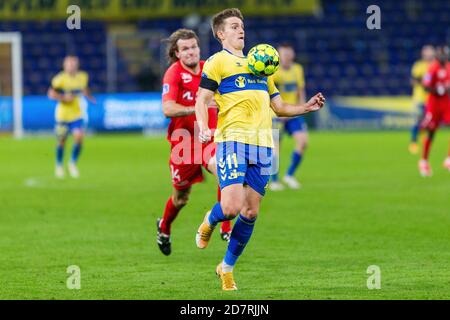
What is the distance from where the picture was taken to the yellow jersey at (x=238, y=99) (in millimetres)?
9242

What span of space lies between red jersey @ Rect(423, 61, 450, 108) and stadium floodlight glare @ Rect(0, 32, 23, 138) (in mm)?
17531

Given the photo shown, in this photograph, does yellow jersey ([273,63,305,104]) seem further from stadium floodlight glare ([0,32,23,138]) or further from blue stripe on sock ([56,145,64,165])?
stadium floodlight glare ([0,32,23,138])

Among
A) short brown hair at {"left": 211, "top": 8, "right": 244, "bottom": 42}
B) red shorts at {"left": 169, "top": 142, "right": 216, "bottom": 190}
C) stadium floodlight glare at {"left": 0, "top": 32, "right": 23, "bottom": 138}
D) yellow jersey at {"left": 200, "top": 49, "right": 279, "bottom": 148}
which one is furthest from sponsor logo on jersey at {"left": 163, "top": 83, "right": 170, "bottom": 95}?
stadium floodlight glare at {"left": 0, "top": 32, "right": 23, "bottom": 138}

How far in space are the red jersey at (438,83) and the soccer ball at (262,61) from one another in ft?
42.8

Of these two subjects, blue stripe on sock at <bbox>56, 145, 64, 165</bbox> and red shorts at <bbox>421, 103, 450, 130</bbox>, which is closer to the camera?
red shorts at <bbox>421, 103, 450, 130</bbox>

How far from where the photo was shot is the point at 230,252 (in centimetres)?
923

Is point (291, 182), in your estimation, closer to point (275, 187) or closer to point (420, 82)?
point (275, 187)

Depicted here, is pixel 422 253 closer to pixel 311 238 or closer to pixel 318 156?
pixel 311 238

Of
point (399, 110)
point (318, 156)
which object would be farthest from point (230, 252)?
point (399, 110)

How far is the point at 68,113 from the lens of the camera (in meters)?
22.4

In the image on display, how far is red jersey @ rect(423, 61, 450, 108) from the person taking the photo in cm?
2170

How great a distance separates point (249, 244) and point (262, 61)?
3512mm

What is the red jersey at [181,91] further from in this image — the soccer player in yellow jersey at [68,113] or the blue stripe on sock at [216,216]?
the soccer player in yellow jersey at [68,113]

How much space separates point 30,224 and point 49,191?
4.63 meters
